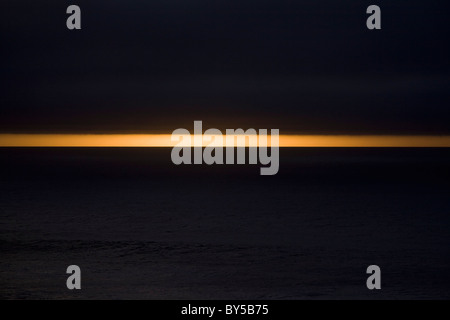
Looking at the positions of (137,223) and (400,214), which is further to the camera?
(400,214)

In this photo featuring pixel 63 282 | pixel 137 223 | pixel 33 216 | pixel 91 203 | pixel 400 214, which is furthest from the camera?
pixel 91 203

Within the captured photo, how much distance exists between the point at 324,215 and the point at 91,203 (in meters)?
10.2

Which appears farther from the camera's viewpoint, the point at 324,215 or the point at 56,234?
the point at 324,215

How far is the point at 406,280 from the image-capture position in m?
14.3

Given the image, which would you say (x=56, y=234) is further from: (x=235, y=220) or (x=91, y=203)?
(x=91, y=203)
